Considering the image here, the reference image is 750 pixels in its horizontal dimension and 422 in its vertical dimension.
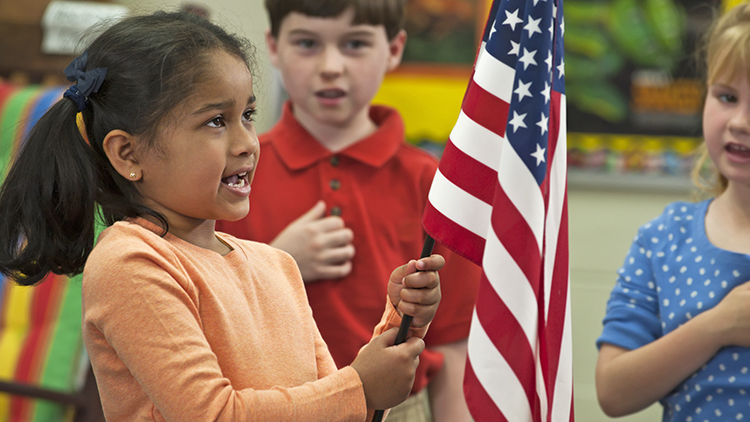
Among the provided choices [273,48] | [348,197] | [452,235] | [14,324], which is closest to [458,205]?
[452,235]

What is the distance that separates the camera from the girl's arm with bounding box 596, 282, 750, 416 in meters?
→ 1.01

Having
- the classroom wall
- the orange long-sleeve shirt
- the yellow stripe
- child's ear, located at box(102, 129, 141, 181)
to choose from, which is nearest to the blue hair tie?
Answer: child's ear, located at box(102, 129, 141, 181)

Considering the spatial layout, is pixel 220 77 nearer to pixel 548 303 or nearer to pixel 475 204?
pixel 475 204

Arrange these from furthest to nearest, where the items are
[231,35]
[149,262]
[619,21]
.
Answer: [619,21] < [231,35] < [149,262]

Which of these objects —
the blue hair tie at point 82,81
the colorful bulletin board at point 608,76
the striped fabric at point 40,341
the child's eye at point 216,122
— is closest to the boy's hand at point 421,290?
the child's eye at point 216,122

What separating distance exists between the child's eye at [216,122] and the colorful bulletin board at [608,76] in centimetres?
162

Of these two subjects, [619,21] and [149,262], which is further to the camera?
[619,21]

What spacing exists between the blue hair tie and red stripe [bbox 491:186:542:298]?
0.50m

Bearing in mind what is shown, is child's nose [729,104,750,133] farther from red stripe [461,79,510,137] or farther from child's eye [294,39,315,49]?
child's eye [294,39,315,49]

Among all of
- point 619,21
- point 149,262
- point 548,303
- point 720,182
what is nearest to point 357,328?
point 548,303

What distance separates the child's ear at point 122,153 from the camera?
0.79 metres

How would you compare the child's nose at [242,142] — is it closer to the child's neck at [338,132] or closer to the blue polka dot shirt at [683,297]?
the child's neck at [338,132]

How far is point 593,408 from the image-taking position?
7.69 ft

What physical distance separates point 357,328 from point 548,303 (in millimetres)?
355
